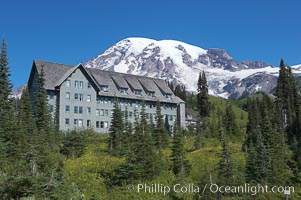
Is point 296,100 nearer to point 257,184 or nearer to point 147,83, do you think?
point 147,83

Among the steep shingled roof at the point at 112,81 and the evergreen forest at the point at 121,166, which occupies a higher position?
the steep shingled roof at the point at 112,81

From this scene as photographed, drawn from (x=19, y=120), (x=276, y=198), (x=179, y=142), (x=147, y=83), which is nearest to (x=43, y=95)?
(x=19, y=120)

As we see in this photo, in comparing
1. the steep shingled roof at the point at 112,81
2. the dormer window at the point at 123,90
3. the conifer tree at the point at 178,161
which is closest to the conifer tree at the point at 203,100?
the steep shingled roof at the point at 112,81

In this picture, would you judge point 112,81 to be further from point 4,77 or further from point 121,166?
point 121,166

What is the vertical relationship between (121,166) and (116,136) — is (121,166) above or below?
below

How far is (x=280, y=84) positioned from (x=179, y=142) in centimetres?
3712

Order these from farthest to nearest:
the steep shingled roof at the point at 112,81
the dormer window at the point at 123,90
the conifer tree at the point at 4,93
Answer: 1. the dormer window at the point at 123,90
2. the steep shingled roof at the point at 112,81
3. the conifer tree at the point at 4,93

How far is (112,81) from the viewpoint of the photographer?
234ft

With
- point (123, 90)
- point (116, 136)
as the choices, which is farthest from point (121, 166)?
point (123, 90)

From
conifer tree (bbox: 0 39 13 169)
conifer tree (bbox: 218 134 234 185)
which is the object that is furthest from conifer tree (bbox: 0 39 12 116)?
conifer tree (bbox: 218 134 234 185)

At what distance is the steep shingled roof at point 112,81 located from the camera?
61469mm

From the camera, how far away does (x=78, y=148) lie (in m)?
38.6

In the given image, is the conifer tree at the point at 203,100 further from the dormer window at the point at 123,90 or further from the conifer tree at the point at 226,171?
the conifer tree at the point at 226,171

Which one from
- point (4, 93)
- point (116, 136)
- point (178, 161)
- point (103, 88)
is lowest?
point (178, 161)
